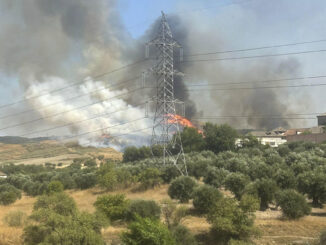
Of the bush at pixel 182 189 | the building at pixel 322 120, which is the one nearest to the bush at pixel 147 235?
the bush at pixel 182 189

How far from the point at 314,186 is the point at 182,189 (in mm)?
11812

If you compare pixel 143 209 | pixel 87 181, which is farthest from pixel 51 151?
pixel 143 209

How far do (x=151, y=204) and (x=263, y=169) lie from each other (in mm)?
16890

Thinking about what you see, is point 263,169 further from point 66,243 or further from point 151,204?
point 66,243

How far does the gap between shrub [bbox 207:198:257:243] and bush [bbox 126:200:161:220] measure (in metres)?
4.80

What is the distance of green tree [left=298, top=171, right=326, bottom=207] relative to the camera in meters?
27.8

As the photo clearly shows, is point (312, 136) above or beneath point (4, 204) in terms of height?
above

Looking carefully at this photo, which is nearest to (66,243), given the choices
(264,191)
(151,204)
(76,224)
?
(76,224)

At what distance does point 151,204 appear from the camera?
80.3ft

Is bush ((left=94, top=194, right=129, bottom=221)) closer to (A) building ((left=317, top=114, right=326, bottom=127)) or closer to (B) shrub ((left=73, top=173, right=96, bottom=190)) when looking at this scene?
(B) shrub ((left=73, top=173, right=96, bottom=190))

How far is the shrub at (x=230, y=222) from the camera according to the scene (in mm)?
19078

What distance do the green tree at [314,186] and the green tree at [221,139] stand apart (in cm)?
4351

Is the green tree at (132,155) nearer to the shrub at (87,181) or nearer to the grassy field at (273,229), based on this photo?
the shrub at (87,181)

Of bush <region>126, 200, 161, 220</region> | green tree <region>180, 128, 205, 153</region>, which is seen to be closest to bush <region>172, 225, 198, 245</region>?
bush <region>126, 200, 161, 220</region>
